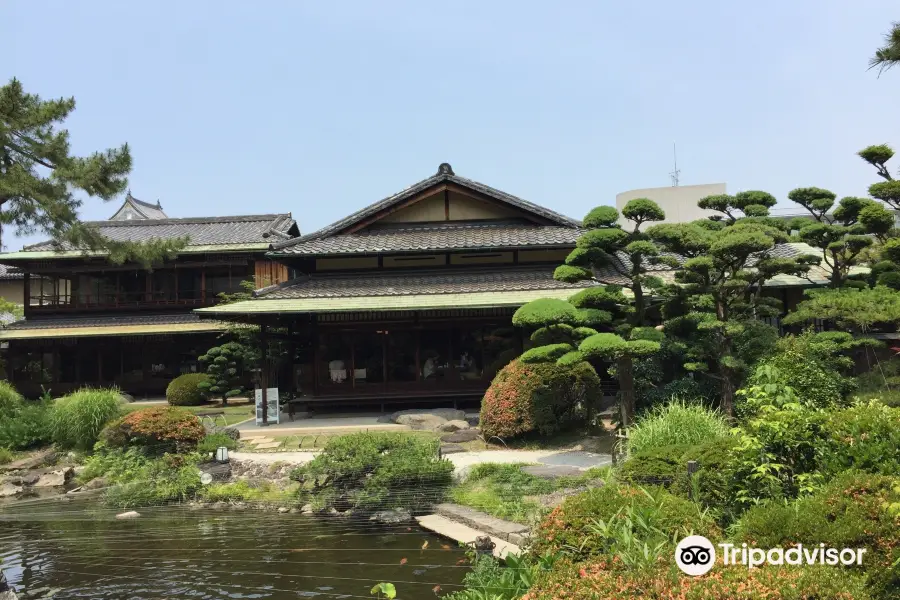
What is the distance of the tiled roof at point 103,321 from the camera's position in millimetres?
26844

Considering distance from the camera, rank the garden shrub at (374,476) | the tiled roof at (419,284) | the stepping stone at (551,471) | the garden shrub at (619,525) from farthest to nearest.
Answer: the tiled roof at (419,284) < the stepping stone at (551,471) < the garden shrub at (374,476) < the garden shrub at (619,525)

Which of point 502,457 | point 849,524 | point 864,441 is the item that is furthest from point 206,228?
point 849,524

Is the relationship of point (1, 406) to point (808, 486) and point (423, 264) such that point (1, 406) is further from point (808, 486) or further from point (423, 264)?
Result: point (808, 486)

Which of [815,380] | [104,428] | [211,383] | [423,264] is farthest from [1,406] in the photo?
[815,380]

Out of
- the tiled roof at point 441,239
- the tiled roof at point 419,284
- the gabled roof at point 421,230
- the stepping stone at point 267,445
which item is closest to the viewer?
the stepping stone at point 267,445

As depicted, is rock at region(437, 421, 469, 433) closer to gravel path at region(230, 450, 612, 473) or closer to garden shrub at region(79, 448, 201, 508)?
gravel path at region(230, 450, 612, 473)

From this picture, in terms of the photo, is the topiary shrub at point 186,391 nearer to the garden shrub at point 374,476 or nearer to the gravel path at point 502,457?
the gravel path at point 502,457

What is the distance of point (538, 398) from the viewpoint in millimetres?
13734

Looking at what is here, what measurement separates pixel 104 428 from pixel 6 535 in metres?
4.54

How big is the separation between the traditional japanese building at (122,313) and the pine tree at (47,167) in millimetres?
8934

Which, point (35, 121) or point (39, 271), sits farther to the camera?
point (39, 271)

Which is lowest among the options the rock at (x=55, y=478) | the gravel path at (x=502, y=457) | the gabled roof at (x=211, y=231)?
the rock at (x=55, y=478)

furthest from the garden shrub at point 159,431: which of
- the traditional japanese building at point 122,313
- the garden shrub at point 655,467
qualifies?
the traditional japanese building at point 122,313

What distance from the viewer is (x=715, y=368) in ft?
50.0
